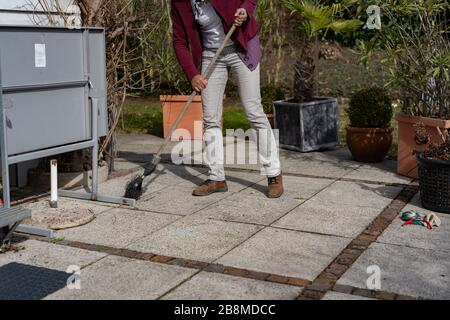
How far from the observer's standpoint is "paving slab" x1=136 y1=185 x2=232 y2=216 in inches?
191

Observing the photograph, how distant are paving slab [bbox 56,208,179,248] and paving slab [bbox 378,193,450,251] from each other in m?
1.51

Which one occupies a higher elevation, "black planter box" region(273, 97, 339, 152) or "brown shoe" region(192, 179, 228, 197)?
"black planter box" region(273, 97, 339, 152)

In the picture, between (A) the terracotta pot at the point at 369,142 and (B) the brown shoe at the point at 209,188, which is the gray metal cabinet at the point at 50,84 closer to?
(B) the brown shoe at the point at 209,188

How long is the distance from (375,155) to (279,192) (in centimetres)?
182

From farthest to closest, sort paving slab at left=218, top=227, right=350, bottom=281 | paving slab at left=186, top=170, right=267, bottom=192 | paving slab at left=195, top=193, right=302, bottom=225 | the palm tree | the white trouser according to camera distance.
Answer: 1. the palm tree
2. paving slab at left=186, top=170, right=267, bottom=192
3. the white trouser
4. paving slab at left=195, top=193, right=302, bottom=225
5. paving slab at left=218, top=227, right=350, bottom=281

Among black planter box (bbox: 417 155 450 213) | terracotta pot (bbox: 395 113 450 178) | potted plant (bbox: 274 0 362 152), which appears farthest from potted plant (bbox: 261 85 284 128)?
black planter box (bbox: 417 155 450 213)

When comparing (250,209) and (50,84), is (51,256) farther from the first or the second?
(250,209)

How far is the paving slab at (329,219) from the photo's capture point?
4344 mm

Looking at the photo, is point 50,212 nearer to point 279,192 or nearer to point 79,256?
point 79,256

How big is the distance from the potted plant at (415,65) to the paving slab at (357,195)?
1.86ft

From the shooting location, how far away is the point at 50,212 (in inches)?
180
